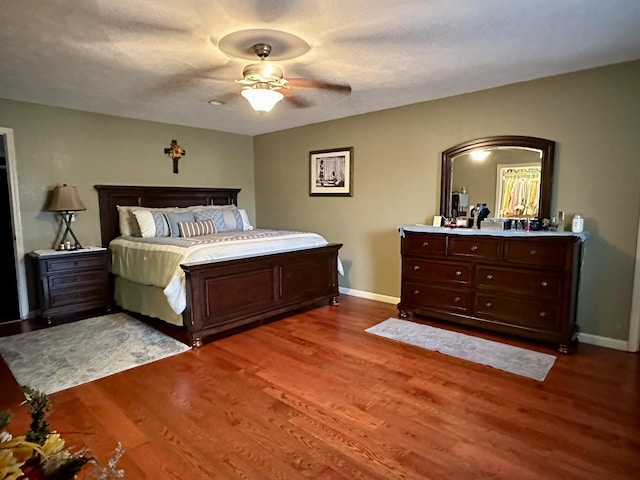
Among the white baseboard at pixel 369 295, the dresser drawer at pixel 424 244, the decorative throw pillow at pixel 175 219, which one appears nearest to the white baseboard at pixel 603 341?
the dresser drawer at pixel 424 244

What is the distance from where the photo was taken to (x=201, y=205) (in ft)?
18.7

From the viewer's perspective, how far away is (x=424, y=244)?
13.1ft

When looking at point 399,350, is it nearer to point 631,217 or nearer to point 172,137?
point 631,217

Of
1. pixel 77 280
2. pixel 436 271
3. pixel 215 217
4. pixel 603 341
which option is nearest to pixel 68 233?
pixel 77 280

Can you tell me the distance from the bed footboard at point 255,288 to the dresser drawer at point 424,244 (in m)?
0.96

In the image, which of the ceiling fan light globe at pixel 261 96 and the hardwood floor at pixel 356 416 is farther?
the ceiling fan light globe at pixel 261 96

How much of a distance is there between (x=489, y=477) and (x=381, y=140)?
147 inches

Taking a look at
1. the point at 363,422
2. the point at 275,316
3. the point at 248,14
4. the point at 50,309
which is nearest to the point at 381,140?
the point at 275,316

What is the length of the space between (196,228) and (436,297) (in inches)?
114

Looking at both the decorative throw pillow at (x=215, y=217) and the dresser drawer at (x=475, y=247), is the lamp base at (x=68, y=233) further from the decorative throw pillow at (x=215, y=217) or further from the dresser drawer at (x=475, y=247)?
the dresser drawer at (x=475, y=247)

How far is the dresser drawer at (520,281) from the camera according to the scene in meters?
3.27

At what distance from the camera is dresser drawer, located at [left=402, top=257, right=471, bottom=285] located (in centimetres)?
376

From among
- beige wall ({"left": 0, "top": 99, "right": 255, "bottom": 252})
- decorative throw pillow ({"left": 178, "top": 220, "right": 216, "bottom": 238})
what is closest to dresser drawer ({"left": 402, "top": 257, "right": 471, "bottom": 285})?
decorative throw pillow ({"left": 178, "top": 220, "right": 216, "bottom": 238})

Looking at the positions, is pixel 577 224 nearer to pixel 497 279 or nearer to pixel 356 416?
pixel 497 279
